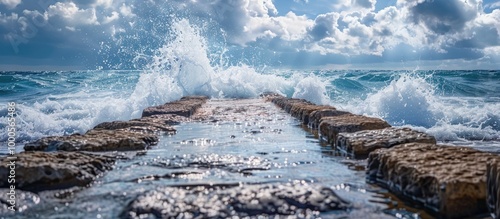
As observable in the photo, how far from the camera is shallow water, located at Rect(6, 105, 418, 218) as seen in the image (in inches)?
75.5

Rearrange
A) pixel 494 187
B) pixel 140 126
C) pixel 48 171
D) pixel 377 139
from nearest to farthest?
pixel 494 187 < pixel 48 171 < pixel 377 139 < pixel 140 126

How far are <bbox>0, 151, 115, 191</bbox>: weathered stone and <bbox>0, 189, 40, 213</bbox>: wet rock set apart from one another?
119 millimetres

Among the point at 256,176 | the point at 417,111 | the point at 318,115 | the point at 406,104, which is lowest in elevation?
the point at 417,111

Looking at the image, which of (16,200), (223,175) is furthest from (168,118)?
(16,200)

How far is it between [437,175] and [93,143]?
2298mm

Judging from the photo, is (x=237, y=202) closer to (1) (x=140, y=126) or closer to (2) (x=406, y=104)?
(1) (x=140, y=126)

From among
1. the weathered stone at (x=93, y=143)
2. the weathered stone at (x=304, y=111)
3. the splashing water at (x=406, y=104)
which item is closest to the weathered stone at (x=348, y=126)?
the weathered stone at (x=304, y=111)

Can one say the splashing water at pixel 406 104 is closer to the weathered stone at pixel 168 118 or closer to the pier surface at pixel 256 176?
the weathered stone at pixel 168 118

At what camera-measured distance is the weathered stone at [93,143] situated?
322cm

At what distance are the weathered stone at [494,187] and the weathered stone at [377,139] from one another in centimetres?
123

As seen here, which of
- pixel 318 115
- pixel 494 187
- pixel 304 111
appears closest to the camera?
pixel 494 187

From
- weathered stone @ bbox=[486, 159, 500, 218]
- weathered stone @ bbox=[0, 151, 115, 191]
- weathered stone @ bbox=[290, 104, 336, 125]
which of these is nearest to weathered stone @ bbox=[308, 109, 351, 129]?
weathered stone @ bbox=[290, 104, 336, 125]

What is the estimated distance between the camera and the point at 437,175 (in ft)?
6.30

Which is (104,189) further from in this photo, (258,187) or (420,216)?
(420,216)
